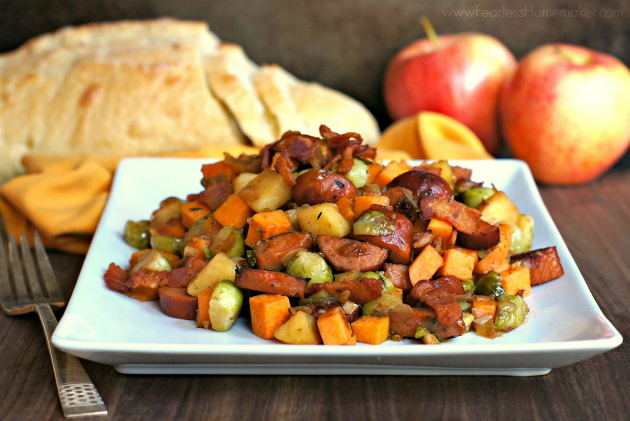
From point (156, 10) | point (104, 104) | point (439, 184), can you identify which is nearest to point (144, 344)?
point (439, 184)

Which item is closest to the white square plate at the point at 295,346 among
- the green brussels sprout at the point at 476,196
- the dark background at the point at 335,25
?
the green brussels sprout at the point at 476,196

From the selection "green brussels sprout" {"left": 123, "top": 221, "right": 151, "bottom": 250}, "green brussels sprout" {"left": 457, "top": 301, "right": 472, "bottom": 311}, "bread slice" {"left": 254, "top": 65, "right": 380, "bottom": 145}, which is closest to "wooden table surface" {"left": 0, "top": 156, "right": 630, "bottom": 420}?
"green brussels sprout" {"left": 457, "top": 301, "right": 472, "bottom": 311}

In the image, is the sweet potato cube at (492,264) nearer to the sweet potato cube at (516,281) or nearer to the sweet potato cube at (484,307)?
the sweet potato cube at (516,281)

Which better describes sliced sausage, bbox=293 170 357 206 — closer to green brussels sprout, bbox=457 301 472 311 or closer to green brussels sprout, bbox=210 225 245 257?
green brussels sprout, bbox=210 225 245 257

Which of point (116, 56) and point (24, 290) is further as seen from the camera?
point (116, 56)

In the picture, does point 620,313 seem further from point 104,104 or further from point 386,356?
point 104,104

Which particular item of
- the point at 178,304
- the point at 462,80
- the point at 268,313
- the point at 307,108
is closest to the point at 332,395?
the point at 268,313
